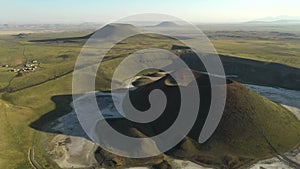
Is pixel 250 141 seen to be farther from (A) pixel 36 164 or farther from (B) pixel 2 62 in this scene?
(B) pixel 2 62

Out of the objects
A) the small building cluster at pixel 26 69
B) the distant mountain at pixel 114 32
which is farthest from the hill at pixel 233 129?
the distant mountain at pixel 114 32

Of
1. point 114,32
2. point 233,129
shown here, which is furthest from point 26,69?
point 114,32

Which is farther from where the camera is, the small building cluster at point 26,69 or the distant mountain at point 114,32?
the distant mountain at point 114,32

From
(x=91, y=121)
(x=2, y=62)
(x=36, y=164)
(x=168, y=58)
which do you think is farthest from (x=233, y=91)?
(x=2, y=62)

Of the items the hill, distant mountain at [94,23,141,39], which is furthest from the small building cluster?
distant mountain at [94,23,141,39]

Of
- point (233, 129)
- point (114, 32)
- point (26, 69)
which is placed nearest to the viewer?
point (233, 129)

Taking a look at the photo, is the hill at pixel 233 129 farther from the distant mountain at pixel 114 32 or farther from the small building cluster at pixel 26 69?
the distant mountain at pixel 114 32

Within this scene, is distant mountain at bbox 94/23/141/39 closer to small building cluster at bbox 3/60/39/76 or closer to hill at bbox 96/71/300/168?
small building cluster at bbox 3/60/39/76

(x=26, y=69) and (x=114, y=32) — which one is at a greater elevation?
(x=114, y=32)

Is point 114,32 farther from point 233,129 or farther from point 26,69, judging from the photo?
point 233,129

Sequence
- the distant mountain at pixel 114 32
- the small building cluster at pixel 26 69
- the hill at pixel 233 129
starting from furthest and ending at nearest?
the distant mountain at pixel 114 32 → the small building cluster at pixel 26 69 → the hill at pixel 233 129
